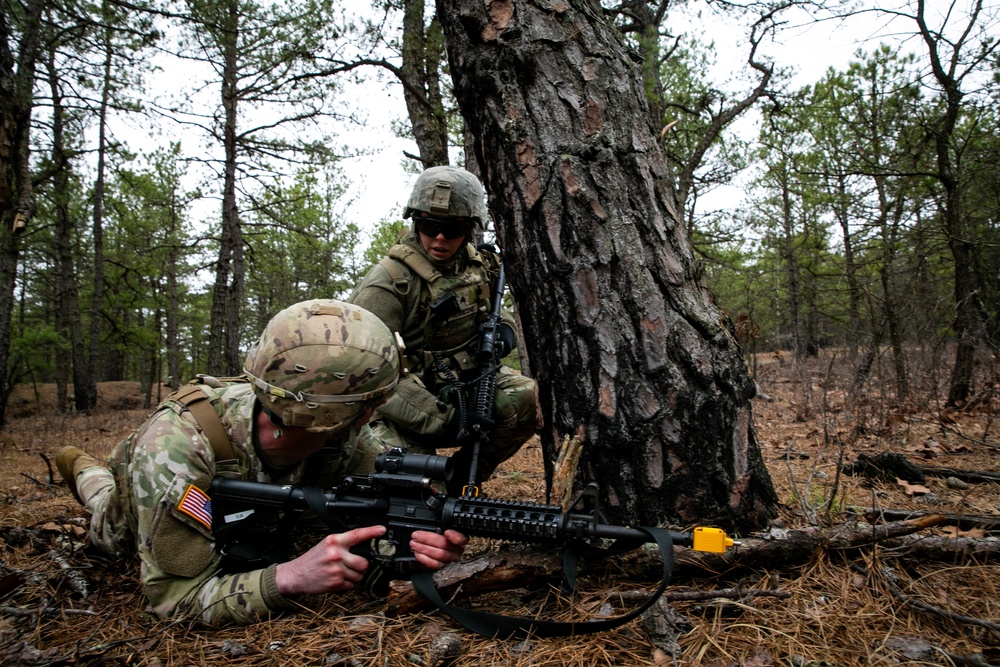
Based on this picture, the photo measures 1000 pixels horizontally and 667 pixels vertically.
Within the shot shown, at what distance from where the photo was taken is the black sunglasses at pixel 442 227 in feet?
11.1

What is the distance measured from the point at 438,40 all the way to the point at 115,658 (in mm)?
6622

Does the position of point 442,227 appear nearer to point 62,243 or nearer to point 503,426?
point 503,426

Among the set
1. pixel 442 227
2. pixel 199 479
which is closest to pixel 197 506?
pixel 199 479

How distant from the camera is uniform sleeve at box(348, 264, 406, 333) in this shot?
325cm

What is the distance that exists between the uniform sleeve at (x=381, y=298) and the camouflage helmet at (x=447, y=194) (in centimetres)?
39

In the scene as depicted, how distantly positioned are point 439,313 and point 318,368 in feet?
4.65

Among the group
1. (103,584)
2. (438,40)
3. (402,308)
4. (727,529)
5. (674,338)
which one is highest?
(438,40)

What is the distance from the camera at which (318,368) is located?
203cm

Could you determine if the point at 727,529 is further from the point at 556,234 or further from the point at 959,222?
the point at 959,222

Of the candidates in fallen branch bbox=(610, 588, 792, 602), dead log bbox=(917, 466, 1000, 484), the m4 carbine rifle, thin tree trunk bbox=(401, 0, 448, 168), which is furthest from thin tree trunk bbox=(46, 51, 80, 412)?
dead log bbox=(917, 466, 1000, 484)

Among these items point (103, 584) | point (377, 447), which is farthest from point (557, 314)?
point (103, 584)

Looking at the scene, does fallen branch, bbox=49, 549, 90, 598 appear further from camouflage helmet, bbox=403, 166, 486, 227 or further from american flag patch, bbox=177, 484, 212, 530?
camouflage helmet, bbox=403, 166, 486, 227

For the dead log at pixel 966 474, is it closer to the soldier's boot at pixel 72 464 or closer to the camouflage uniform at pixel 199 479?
the camouflage uniform at pixel 199 479

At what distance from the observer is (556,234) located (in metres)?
2.02
